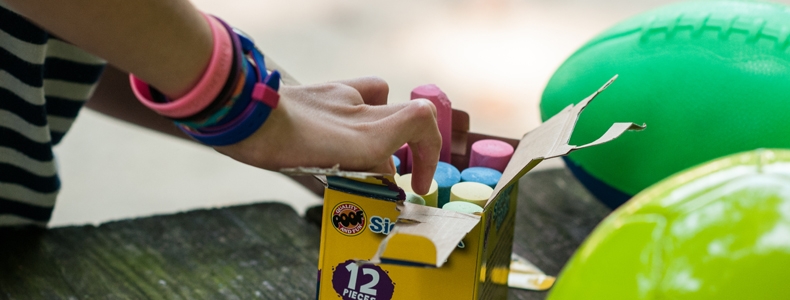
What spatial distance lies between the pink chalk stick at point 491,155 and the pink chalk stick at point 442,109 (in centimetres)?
3

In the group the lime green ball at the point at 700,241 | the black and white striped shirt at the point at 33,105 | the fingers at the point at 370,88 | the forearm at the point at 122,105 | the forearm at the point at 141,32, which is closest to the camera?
the lime green ball at the point at 700,241

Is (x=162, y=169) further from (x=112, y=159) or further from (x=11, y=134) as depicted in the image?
(x=11, y=134)

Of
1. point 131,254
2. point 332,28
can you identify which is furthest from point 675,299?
point 332,28

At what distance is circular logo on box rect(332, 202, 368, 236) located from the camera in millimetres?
721

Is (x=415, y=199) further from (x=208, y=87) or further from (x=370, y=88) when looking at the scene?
(x=208, y=87)

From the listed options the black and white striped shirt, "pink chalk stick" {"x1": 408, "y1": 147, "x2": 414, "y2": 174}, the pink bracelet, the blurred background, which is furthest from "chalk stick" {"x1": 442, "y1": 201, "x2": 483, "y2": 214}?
the blurred background

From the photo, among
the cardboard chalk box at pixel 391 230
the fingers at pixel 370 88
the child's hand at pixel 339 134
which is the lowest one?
the cardboard chalk box at pixel 391 230

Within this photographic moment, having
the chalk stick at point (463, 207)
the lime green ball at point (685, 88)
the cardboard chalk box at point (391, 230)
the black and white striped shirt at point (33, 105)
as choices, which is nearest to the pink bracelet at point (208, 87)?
the cardboard chalk box at point (391, 230)

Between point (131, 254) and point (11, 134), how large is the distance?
239 mm

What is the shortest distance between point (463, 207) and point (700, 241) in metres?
0.29

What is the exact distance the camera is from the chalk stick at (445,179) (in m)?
0.80

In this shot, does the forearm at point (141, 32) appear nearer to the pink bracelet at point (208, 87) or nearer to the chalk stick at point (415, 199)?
the pink bracelet at point (208, 87)

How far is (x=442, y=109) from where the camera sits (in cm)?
86

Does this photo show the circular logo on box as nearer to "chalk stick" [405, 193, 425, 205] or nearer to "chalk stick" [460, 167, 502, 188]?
"chalk stick" [405, 193, 425, 205]
